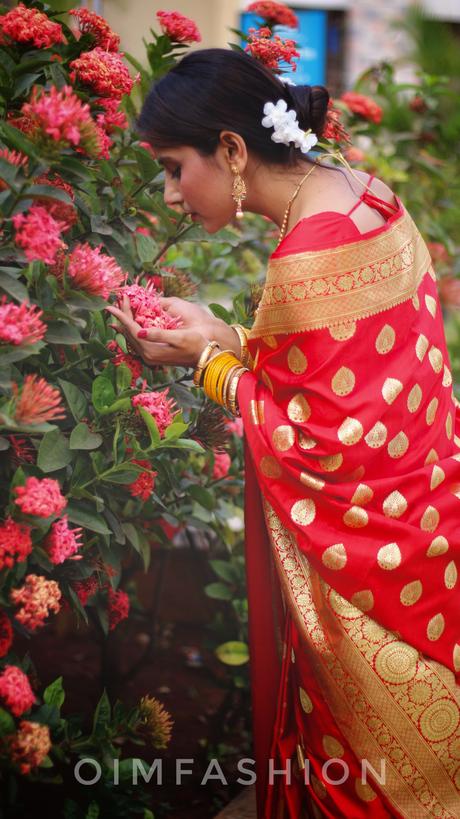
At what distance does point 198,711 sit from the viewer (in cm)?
257

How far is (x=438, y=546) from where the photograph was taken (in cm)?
170

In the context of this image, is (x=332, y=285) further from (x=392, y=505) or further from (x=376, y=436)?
(x=392, y=505)

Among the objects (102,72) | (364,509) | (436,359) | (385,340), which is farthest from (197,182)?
(364,509)

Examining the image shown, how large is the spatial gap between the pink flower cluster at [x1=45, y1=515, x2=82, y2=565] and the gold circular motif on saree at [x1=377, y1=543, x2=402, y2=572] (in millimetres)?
567

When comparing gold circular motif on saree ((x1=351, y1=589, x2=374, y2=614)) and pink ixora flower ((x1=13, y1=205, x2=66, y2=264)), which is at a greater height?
pink ixora flower ((x1=13, y1=205, x2=66, y2=264))

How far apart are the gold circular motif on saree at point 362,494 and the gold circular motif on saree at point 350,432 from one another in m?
0.09

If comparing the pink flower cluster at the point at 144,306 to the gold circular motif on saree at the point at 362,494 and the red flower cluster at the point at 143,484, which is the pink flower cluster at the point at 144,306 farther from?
the gold circular motif on saree at the point at 362,494

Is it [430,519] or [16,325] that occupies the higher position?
[16,325]

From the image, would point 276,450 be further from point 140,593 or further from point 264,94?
point 140,593

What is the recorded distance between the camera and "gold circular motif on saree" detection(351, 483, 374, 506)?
1654 mm

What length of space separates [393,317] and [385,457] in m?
0.26

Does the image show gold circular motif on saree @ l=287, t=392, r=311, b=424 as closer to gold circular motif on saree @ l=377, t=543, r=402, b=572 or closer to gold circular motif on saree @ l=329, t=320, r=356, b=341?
gold circular motif on saree @ l=329, t=320, r=356, b=341

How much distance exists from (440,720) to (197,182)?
1.13 m

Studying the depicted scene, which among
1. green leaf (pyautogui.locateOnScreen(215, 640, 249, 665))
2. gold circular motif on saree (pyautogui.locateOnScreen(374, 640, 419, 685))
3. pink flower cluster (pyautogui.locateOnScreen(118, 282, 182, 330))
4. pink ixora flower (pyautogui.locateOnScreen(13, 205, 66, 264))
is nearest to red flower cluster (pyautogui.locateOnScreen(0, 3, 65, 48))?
pink ixora flower (pyautogui.locateOnScreen(13, 205, 66, 264))
